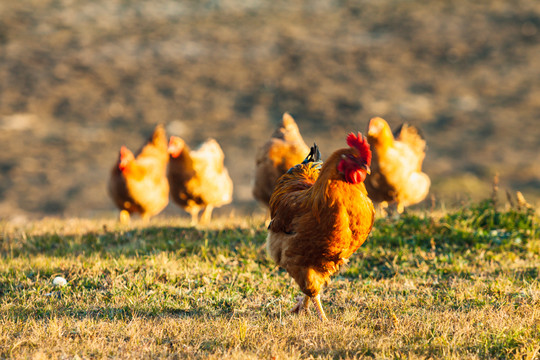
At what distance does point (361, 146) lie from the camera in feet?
13.9

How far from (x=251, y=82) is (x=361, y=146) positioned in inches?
1154

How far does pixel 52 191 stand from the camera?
20.5 meters

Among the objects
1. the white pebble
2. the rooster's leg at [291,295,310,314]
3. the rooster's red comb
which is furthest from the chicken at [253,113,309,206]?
the white pebble

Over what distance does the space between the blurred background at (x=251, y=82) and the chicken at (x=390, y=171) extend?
35.8 feet

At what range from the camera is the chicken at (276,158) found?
7.59 meters

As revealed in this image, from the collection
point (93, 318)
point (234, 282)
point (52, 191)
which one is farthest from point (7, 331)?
point (52, 191)

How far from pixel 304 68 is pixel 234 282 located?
30.0 meters

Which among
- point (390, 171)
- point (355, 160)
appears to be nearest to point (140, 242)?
point (355, 160)

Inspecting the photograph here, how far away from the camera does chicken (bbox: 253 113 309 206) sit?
759cm

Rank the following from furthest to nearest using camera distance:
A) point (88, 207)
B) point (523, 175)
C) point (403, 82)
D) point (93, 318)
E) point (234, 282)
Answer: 1. point (403, 82)
2. point (523, 175)
3. point (88, 207)
4. point (234, 282)
5. point (93, 318)

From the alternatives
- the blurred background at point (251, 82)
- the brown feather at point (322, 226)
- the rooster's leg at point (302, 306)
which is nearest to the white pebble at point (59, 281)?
the brown feather at point (322, 226)

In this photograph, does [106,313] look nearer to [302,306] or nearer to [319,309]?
[302,306]

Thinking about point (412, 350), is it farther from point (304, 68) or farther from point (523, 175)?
point (304, 68)

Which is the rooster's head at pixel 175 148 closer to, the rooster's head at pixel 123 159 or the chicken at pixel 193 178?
the chicken at pixel 193 178
